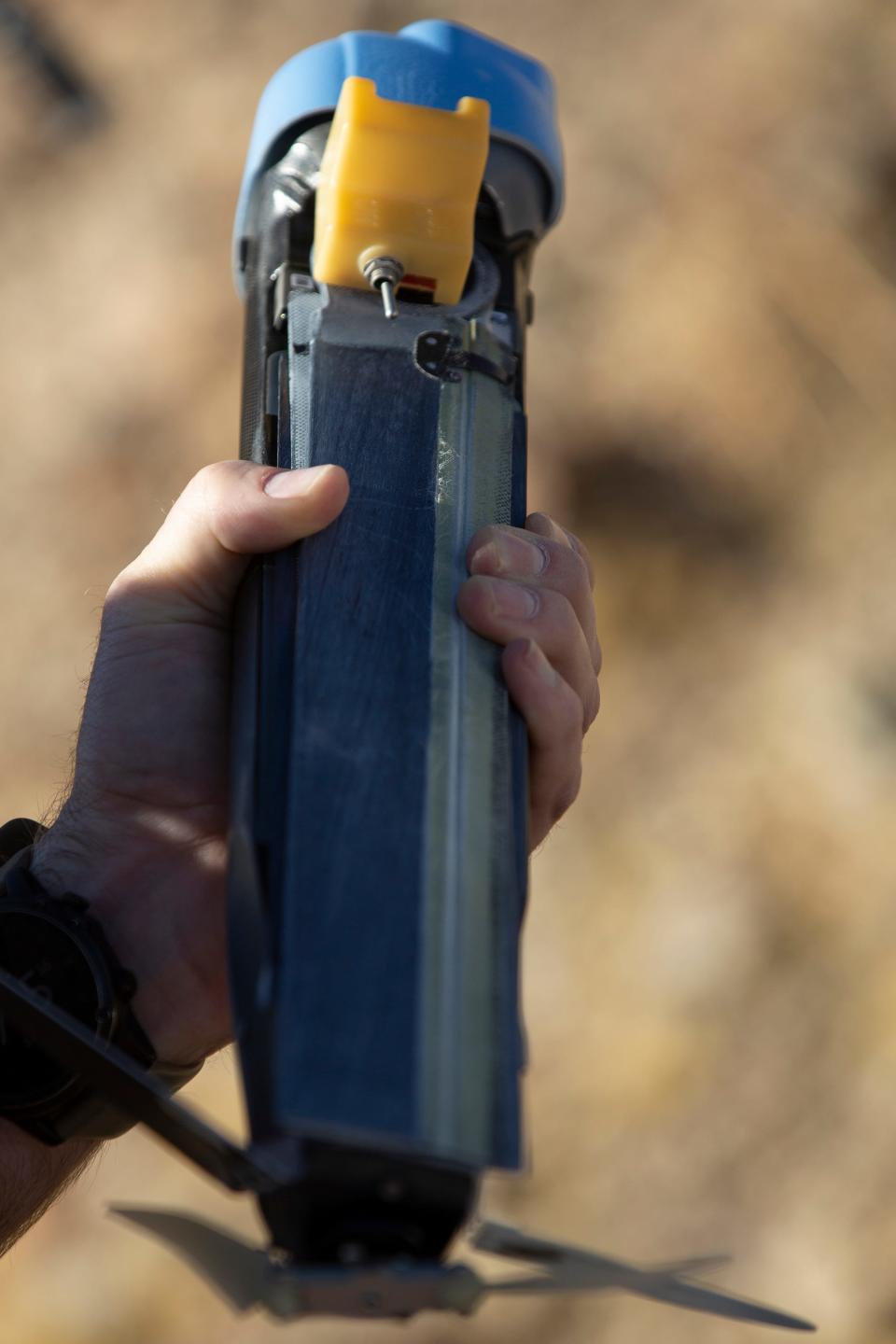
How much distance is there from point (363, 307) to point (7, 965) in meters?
0.60

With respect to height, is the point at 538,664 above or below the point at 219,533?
below

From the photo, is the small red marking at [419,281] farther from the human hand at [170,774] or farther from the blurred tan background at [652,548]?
the blurred tan background at [652,548]

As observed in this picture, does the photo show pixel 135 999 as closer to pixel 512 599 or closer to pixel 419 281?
pixel 512 599

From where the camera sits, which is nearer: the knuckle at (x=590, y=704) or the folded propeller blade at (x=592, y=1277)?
the folded propeller blade at (x=592, y=1277)

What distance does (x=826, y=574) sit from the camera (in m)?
2.29

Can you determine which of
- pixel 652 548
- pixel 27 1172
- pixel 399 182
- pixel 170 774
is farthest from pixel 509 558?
pixel 652 548

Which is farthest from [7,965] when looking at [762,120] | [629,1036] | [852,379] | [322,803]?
[762,120]

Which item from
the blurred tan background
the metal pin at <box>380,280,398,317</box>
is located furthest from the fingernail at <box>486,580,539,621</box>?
the blurred tan background

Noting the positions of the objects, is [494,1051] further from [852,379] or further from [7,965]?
[852,379]

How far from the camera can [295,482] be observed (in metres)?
0.94

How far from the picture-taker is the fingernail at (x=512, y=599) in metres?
0.92

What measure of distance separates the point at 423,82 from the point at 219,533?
0.42 m

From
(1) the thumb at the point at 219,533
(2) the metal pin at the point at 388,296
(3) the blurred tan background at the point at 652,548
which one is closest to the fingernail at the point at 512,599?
(1) the thumb at the point at 219,533

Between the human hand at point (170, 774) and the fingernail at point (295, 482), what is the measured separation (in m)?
0.10
